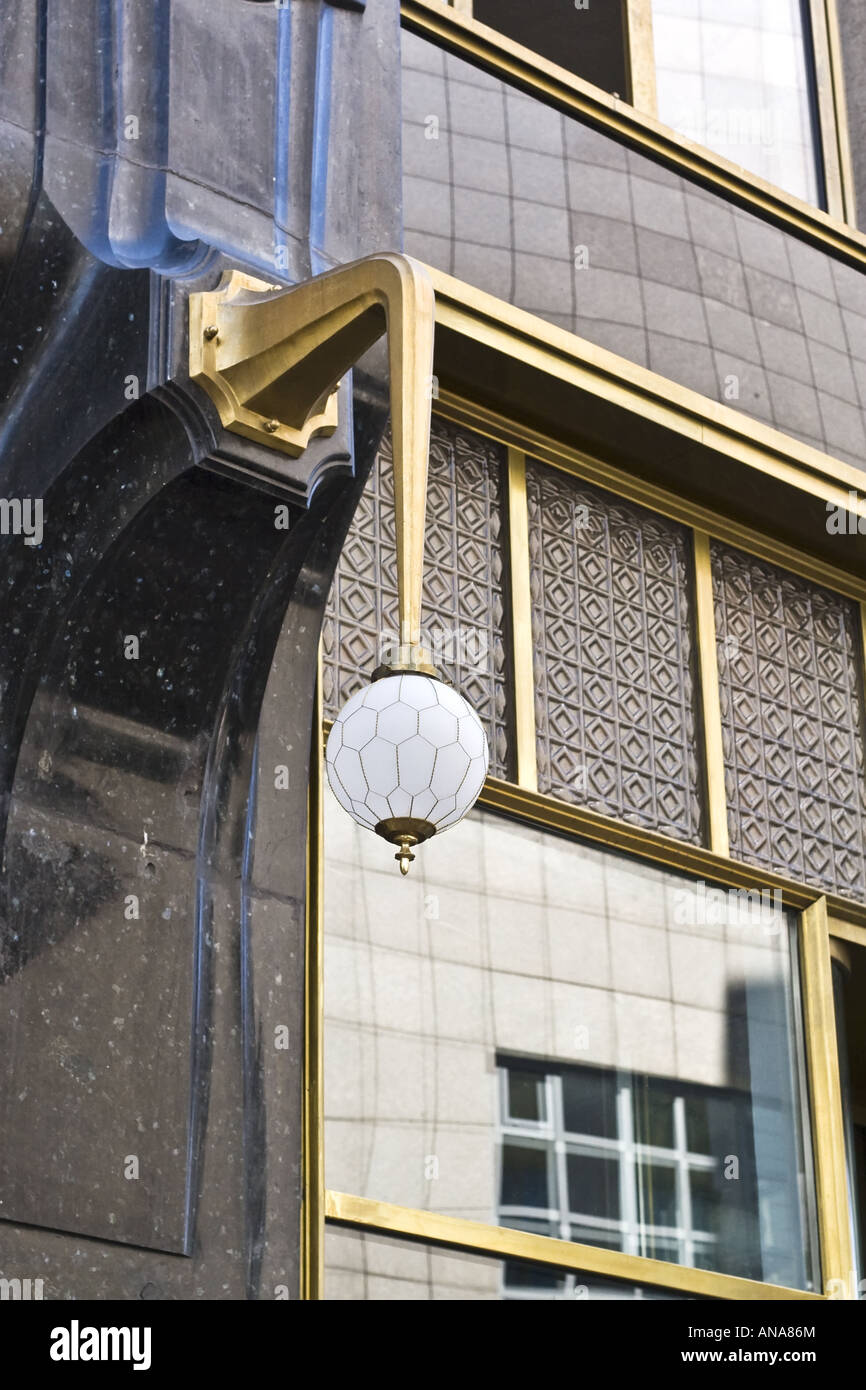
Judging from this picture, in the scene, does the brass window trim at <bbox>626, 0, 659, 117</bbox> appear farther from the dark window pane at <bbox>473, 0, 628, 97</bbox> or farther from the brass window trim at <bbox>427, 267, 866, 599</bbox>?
the brass window trim at <bbox>427, 267, 866, 599</bbox>

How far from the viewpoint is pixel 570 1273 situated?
19.9ft

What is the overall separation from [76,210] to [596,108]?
9.65 feet

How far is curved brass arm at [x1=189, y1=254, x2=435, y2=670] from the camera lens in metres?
4.61

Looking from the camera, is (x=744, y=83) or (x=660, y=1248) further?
(x=744, y=83)

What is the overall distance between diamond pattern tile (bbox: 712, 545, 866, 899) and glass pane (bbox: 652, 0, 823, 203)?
1.76m

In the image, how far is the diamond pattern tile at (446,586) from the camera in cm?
644

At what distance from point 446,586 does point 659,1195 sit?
1915 millimetres

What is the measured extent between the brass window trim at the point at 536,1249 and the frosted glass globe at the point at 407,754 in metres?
1.44

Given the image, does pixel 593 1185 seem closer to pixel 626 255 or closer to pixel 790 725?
pixel 790 725

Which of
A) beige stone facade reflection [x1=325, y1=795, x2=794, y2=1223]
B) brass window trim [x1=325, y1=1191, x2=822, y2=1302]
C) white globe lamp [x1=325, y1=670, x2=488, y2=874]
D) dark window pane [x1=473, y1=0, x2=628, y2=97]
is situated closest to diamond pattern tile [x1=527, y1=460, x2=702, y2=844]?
beige stone facade reflection [x1=325, y1=795, x2=794, y2=1223]

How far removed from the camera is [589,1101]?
6359 millimetres

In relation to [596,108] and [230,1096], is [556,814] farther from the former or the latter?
[596,108]

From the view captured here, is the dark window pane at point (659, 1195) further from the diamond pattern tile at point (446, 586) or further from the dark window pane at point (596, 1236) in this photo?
the diamond pattern tile at point (446, 586)

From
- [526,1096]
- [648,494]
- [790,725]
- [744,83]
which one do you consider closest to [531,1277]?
[526,1096]
